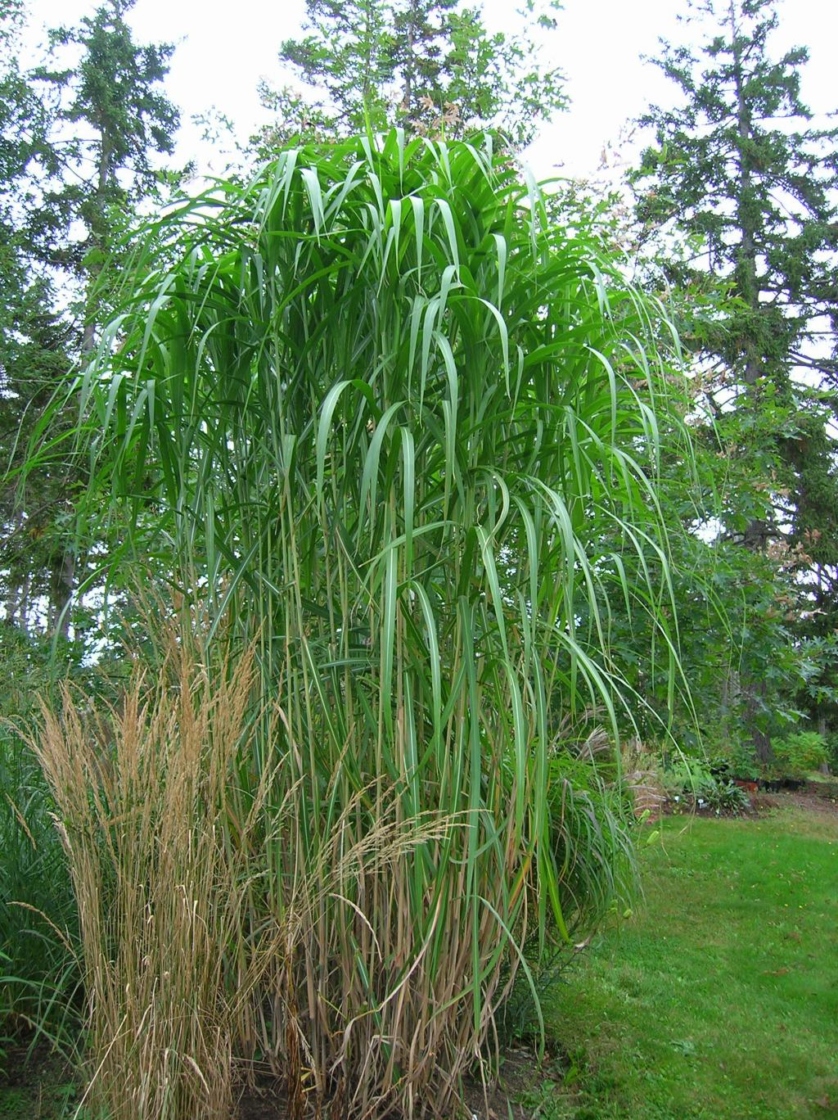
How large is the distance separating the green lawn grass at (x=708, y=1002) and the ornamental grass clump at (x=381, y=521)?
54cm

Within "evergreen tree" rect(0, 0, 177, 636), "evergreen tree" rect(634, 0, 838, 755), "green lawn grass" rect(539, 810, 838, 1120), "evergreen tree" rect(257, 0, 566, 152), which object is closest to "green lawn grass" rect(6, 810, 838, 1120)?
"green lawn grass" rect(539, 810, 838, 1120)

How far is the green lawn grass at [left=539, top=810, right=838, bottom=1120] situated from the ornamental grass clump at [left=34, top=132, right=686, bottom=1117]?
0.54 m

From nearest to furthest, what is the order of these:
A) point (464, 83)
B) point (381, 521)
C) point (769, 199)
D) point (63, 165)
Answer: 1. point (381, 521)
2. point (464, 83)
3. point (63, 165)
4. point (769, 199)

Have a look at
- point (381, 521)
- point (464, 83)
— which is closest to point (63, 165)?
point (464, 83)

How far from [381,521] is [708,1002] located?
2.25 metres

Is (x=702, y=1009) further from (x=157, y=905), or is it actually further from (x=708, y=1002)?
(x=157, y=905)

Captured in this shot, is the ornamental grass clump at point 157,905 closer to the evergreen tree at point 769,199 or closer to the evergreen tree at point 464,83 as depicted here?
the evergreen tree at point 464,83

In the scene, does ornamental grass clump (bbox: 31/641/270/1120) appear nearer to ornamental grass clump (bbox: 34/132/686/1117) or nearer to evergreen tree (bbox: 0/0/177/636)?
ornamental grass clump (bbox: 34/132/686/1117)

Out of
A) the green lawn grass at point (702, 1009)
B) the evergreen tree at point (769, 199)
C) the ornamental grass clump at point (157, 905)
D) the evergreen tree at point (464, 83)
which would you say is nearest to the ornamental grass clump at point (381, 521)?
the ornamental grass clump at point (157, 905)

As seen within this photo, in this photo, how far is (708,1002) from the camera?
2953mm

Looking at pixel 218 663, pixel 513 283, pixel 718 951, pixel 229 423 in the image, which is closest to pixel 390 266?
pixel 513 283

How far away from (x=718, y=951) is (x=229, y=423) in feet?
10.3

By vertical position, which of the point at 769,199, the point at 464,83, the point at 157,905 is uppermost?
the point at 769,199

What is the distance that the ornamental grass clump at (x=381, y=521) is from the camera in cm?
155
